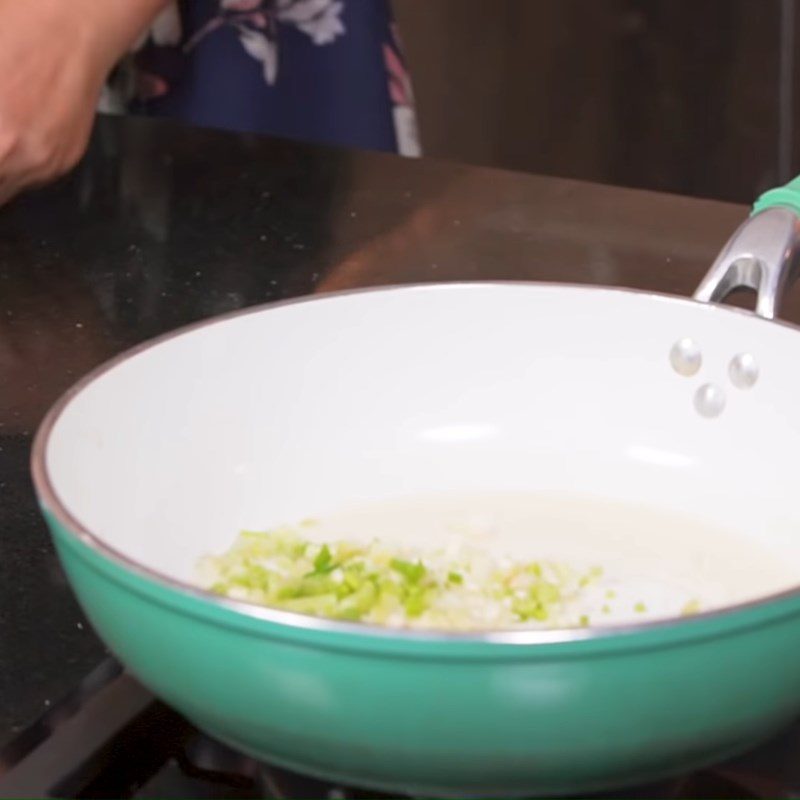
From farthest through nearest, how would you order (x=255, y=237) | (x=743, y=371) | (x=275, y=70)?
(x=275, y=70), (x=255, y=237), (x=743, y=371)

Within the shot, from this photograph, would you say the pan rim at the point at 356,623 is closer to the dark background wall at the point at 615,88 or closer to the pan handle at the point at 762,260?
the pan handle at the point at 762,260

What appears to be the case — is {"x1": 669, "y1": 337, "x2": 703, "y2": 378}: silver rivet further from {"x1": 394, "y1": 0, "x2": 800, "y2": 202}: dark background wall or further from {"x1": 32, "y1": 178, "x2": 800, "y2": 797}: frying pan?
{"x1": 394, "y1": 0, "x2": 800, "y2": 202}: dark background wall

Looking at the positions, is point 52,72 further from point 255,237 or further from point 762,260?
point 762,260

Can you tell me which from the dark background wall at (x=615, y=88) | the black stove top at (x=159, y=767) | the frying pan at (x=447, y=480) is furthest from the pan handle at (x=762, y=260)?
the dark background wall at (x=615, y=88)

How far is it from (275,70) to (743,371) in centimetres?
79

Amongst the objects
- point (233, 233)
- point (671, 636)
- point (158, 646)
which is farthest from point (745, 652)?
point (233, 233)

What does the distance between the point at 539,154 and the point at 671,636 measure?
1953 millimetres

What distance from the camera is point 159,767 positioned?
47cm

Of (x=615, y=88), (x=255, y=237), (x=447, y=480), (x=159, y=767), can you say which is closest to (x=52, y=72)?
(x=255, y=237)

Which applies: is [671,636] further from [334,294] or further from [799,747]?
[334,294]

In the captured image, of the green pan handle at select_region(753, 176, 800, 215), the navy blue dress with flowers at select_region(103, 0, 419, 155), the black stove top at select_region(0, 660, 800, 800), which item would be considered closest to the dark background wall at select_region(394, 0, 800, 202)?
the navy blue dress with flowers at select_region(103, 0, 419, 155)

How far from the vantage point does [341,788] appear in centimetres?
45

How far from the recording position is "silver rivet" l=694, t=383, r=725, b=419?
0.62m

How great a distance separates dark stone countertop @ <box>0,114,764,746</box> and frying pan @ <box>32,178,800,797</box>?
158mm
